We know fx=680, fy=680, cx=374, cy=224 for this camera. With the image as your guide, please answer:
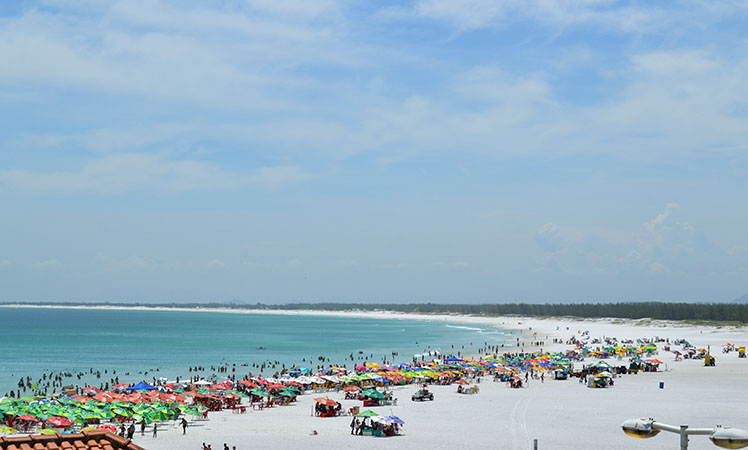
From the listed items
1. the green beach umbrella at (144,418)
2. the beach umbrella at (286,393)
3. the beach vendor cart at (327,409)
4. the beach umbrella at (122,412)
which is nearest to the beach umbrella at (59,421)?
the beach umbrella at (122,412)

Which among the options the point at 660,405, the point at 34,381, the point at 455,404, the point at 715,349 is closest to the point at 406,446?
the point at 455,404

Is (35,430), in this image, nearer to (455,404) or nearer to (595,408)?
(455,404)

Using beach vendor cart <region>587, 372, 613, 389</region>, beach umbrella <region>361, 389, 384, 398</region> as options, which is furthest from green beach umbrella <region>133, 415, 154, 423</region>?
beach vendor cart <region>587, 372, 613, 389</region>

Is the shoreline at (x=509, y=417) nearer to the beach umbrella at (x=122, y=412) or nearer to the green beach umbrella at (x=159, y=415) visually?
the green beach umbrella at (x=159, y=415)

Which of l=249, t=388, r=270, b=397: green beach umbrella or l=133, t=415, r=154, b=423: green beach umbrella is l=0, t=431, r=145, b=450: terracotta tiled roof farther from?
l=249, t=388, r=270, b=397: green beach umbrella

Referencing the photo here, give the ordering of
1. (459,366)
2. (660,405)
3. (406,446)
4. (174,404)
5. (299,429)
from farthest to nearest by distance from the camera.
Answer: (459,366), (660,405), (174,404), (299,429), (406,446)

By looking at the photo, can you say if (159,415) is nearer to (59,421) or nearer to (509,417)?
(59,421)
